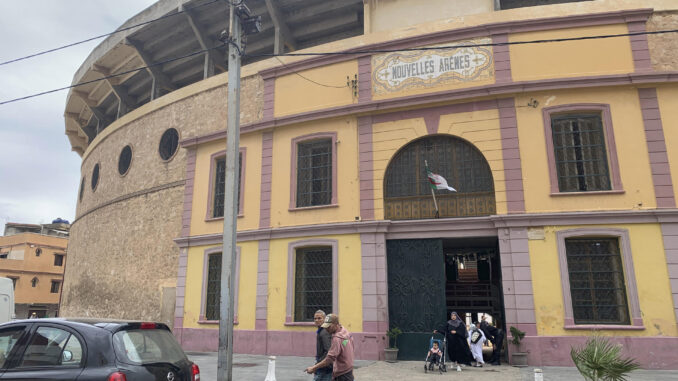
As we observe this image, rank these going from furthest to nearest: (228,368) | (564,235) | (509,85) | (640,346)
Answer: (509,85), (564,235), (640,346), (228,368)

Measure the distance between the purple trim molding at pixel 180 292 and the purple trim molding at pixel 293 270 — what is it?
181 inches

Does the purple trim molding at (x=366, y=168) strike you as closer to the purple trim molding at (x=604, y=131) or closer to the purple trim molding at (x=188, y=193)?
the purple trim molding at (x=604, y=131)

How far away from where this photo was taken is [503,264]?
1253 cm

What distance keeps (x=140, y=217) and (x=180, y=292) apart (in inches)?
235

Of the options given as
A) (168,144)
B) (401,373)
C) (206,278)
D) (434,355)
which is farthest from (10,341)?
(168,144)

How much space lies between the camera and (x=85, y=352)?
4.76 metres

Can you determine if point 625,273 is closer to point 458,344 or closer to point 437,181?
point 458,344

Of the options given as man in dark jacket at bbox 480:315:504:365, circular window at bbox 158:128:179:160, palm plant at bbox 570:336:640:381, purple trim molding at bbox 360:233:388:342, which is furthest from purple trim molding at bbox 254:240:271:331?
palm plant at bbox 570:336:640:381

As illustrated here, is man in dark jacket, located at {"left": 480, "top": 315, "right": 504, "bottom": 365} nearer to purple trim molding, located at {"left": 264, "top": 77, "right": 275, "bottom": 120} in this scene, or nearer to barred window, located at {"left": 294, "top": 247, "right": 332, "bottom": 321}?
barred window, located at {"left": 294, "top": 247, "right": 332, "bottom": 321}

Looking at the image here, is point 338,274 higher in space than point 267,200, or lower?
lower

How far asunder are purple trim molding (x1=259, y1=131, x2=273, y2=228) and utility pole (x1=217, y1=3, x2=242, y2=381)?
5.97 meters

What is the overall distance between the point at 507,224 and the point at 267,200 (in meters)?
7.66

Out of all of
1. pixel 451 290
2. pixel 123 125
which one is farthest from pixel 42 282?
pixel 451 290

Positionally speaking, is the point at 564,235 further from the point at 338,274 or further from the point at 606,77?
the point at 338,274
